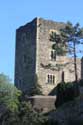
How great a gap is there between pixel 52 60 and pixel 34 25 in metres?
6.21

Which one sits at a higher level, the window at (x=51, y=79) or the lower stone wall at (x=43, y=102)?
the window at (x=51, y=79)

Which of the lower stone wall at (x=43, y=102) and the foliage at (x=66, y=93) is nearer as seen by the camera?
the foliage at (x=66, y=93)

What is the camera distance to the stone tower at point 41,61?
8500 cm

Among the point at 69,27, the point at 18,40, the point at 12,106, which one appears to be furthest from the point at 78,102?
the point at 18,40

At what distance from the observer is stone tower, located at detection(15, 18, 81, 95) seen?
85.0m

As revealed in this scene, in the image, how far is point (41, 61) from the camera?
85.2 m

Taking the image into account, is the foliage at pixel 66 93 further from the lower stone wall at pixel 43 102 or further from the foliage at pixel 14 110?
the foliage at pixel 14 110

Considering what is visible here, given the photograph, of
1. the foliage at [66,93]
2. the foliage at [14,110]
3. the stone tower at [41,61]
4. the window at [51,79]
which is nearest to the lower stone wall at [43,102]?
the foliage at [66,93]

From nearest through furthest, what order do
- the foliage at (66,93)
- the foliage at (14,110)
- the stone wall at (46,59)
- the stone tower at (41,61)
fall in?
the foliage at (14,110) < the foliage at (66,93) < the stone wall at (46,59) < the stone tower at (41,61)

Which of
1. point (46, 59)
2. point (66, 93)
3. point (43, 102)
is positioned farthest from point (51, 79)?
point (66, 93)

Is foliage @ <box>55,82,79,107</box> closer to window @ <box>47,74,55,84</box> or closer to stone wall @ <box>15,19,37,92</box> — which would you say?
stone wall @ <box>15,19,37,92</box>

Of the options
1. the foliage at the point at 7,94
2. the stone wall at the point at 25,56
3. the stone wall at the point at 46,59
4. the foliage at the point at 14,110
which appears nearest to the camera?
the foliage at the point at 14,110

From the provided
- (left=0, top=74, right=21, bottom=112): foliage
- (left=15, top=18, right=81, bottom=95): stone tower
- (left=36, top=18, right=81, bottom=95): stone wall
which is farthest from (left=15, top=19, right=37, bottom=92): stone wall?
(left=0, top=74, right=21, bottom=112): foliage

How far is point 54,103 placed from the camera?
74.1 metres
